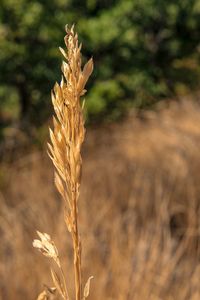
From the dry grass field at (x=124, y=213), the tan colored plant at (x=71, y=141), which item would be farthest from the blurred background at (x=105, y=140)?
the tan colored plant at (x=71, y=141)

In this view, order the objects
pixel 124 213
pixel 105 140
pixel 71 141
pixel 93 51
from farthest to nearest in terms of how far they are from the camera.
A: pixel 105 140 → pixel 93 51 → pixel 124 213 → pixel 71 141

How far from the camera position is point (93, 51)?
19.0 feet

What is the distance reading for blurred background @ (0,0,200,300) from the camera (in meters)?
3.15

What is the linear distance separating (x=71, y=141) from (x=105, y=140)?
580cm

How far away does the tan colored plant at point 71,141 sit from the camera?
0.49 metres

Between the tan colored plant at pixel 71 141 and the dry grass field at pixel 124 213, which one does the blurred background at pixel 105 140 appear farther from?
the tan colored plant at pixel 71 141

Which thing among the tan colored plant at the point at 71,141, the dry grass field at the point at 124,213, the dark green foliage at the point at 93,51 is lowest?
the tan colored plant at the point at 71,141

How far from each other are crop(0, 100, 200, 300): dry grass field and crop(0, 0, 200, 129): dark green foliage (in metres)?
0.38

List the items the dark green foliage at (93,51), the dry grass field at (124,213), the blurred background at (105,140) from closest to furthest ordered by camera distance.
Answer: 1. the dry grass field at (124,213)
2. the blurred background at (105,140)
3. the dark green foliage at (93,51)

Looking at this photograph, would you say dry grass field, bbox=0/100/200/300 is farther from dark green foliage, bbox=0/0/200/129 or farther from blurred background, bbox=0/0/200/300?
dark green foliage, bbox=0/0/200/129

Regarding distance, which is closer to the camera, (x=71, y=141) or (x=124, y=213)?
(x=71, y=141)

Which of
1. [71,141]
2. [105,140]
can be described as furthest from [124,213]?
[71,141]

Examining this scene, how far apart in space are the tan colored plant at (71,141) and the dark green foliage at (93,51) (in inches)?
179

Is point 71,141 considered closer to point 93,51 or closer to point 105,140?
point 93,51
